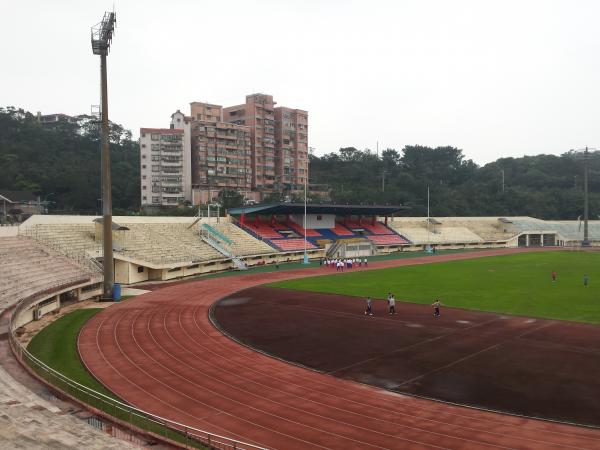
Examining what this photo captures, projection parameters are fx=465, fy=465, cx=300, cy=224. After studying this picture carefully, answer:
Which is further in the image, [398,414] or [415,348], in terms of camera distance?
[415,348]

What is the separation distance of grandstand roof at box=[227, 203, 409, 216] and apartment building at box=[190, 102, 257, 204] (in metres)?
26.8

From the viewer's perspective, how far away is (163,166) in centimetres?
9456

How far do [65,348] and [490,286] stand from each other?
3385 centimetres

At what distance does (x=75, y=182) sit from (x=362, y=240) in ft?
164

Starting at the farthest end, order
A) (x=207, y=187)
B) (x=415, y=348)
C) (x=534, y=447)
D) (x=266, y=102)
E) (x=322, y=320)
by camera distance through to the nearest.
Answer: (x=266, y=102)
(x=207, y=187)
(x=322, y=320)
(x=415, y=348)
(x=534, y=447)

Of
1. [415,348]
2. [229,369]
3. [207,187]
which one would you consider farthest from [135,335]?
[207,187]

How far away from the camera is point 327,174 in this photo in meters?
132

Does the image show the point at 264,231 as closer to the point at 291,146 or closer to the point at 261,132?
the point at 261,132

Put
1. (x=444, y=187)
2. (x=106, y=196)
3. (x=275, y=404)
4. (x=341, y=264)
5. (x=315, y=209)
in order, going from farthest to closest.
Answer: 1. (x=444, y=187)
2. (x=315, y=209)
3. (x=341, y=264)
4. (x=106, y=196)
5. (x=275, y=404)

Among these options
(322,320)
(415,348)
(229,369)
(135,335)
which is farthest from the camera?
(322,320)

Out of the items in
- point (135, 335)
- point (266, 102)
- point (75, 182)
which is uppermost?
point (266, 102)

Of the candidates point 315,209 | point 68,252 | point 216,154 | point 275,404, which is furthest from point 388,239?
point 275,404

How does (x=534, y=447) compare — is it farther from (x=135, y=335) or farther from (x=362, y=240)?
(x=362, y=240)

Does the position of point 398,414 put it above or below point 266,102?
below
